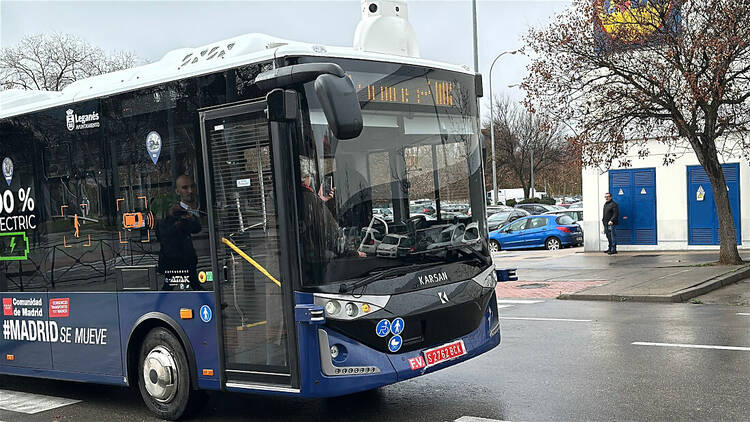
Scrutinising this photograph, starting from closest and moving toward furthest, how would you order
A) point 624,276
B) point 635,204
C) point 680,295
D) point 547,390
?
point 547,390 < point 680,295 < point 624,276 < point 635,204

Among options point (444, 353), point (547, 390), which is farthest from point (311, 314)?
point (547, 390)

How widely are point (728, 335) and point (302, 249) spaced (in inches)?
246

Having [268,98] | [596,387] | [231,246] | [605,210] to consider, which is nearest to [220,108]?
[268,98]

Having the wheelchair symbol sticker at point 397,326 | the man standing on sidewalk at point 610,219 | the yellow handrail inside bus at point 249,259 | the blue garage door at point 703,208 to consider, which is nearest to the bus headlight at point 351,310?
the wheelchair symbol sticker at point 397,326

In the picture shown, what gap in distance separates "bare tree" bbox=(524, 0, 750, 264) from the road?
7.68 m

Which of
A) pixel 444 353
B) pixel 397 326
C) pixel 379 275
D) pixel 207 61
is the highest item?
pixel 207 61

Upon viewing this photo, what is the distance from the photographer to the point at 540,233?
29781 millimetres

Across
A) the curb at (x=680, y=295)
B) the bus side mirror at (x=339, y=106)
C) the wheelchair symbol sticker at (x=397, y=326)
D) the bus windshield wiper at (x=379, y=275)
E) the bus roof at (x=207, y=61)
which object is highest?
the bus roof at (x=207, y=61)

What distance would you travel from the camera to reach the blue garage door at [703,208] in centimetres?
2258

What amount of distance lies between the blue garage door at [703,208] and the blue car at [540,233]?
20.7 ft

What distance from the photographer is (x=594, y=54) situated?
714 inches

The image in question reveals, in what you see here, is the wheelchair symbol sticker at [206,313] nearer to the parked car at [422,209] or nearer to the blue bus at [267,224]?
the blue bus at [267,224]

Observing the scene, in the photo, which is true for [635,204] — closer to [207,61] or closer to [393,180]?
[393,180]

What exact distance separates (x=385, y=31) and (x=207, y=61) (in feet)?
5.22
